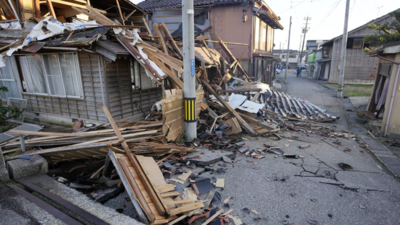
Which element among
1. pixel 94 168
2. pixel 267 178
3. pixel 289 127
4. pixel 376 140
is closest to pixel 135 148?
pixel 94 168

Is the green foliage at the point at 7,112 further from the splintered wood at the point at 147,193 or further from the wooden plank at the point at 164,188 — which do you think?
the wooden plank at the point at 164,188

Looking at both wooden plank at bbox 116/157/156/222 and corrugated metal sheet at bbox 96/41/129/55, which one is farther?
corrugated metal sheet at bbox 96/41/129/55

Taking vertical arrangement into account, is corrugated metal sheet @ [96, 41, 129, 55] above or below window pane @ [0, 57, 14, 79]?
above

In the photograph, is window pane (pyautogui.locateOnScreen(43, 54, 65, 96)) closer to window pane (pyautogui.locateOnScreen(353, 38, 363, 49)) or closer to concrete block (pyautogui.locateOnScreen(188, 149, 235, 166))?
concrete block (pyautogui.locateOnScreen(188, 149, 235, 166))

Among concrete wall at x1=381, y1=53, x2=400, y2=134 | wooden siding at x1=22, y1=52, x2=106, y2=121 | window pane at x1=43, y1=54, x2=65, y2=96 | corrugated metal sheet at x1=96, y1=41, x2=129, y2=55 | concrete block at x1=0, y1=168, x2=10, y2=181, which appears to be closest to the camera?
concrete block at x1=0, y1=168, x2=10, y2=181

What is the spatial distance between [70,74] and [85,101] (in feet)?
3.72

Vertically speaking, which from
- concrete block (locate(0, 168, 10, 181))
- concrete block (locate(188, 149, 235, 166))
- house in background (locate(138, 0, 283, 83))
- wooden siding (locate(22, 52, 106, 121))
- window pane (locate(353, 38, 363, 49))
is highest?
house in background (locate(138, 0, 283, 83))

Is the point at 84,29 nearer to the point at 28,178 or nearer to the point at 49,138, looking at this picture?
the point at 49,138

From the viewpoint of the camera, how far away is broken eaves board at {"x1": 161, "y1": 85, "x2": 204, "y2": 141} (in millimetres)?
6402

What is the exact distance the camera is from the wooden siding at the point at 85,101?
7.52m

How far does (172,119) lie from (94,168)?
255 cm

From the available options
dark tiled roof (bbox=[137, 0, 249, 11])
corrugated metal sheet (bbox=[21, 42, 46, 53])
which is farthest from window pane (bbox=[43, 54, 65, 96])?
dark tiled roof (bbox=[137, 0, 249, 11])

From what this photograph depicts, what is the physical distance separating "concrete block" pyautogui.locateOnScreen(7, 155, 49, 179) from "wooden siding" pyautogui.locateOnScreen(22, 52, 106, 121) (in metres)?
3.22

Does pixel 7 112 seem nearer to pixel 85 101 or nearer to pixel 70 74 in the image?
pixel 70 74
